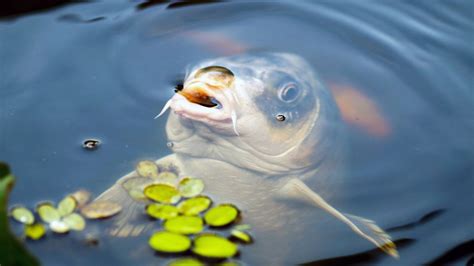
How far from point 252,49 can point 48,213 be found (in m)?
1.73

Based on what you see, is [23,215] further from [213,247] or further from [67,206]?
[213,247]

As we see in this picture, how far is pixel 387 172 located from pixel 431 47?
3.89 ft

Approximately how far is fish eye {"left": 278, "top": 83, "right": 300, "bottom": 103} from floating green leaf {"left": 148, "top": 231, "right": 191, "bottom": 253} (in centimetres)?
89

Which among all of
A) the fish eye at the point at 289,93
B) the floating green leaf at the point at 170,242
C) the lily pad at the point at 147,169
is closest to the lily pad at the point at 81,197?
the lily pad at the point at 147,169

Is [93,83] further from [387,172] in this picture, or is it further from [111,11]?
[387,172]

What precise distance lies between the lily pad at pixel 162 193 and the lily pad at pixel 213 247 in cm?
26

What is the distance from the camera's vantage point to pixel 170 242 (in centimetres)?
269

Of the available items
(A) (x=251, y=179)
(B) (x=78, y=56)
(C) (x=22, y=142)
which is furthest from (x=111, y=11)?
(A) (x=251, y=179)

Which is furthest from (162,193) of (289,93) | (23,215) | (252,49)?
(252,49)

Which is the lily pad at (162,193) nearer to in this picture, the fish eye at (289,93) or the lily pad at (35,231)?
the lily pad at (35,231)

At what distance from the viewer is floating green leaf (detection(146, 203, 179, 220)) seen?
283 centimetres

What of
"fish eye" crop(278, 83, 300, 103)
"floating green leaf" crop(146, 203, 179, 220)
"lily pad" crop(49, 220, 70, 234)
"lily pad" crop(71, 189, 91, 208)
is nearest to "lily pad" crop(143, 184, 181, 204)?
"floating green leaf" crop(146, 203, 179, 220)

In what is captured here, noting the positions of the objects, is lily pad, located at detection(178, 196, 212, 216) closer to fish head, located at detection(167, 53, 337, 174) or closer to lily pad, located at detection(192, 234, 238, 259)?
lily pad, located at detection(192, 234, 238, 259)

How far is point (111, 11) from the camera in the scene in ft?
14.1
